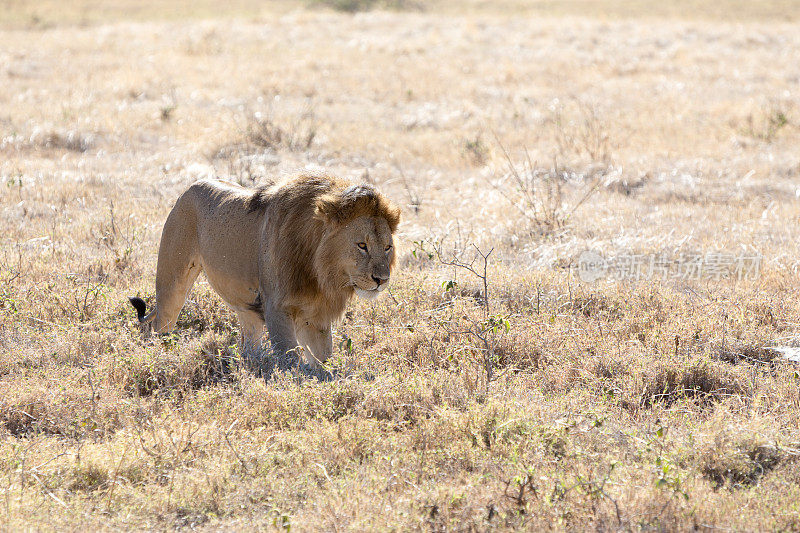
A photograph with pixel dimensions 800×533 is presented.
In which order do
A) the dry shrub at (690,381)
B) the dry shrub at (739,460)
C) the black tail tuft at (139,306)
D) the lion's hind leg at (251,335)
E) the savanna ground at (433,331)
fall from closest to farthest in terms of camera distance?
the savanna ground at (433,331) < the dry shrub at (739,460) < the dry shrub at (690,381) < the lion's hind leg at (251,335) < the black tail tuft at (139,306)

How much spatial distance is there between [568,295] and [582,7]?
50.5m

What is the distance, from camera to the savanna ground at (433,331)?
4277 mm

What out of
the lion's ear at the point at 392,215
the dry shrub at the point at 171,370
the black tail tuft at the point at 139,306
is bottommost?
the dry shrub at the point at 171,370

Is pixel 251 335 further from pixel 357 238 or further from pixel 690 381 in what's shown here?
pixel 690 381

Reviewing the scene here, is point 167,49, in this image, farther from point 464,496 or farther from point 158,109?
point 464,496

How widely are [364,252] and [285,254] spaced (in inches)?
22.4

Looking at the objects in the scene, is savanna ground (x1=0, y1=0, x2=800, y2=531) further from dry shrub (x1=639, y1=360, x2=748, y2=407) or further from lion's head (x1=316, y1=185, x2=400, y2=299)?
lion's head (x1=316, y1=185, x2=400, y2=299)

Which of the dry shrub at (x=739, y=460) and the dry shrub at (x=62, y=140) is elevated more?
the dry shrub at (x=62, y=140)

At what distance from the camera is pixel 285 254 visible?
5.75m

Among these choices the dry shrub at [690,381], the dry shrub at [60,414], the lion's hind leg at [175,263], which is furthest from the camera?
the lion's hind leg at [175,263]

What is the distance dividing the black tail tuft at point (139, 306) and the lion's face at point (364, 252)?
2088mm

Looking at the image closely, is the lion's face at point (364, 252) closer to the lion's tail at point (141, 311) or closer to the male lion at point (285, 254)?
the male lion at point (285, 254)

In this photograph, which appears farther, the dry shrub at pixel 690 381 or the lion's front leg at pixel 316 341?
the lion's front leg at pixel 316 341

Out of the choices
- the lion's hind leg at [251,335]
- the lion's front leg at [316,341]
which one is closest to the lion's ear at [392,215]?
the lion's front leg at [316,341]
